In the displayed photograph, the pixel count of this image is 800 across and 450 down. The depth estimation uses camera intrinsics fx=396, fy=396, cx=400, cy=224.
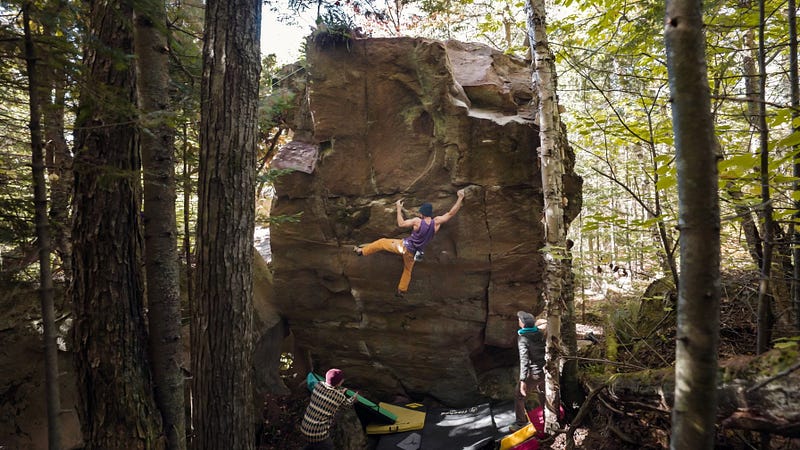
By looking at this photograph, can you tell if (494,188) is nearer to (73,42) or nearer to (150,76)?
(150,76)

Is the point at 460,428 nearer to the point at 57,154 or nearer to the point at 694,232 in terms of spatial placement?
the point at 694,232

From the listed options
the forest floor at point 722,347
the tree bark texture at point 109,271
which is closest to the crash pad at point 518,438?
the forest floor at point 722,347

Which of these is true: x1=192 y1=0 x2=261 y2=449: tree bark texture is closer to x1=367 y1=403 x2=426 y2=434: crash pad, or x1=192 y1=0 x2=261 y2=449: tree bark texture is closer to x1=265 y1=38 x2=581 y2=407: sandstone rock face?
x1=367 y1=403 x2=426 y2=434: crash pad

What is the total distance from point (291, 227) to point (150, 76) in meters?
5.10

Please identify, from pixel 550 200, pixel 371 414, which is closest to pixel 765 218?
pixel 550 200

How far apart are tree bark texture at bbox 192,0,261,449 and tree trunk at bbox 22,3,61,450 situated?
909 millimetres

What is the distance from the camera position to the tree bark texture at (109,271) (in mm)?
3150

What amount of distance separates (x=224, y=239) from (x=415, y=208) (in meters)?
4.90

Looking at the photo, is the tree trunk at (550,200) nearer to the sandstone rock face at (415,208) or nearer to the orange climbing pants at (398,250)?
the sandstone rock face at (415,208)

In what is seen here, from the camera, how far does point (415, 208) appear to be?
26.0ft

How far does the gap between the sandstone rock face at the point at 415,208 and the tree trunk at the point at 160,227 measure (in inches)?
169

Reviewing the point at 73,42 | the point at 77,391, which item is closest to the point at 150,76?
the point at 73,42

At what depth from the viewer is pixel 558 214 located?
5406 millimetres

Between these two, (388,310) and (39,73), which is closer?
(39,73)
